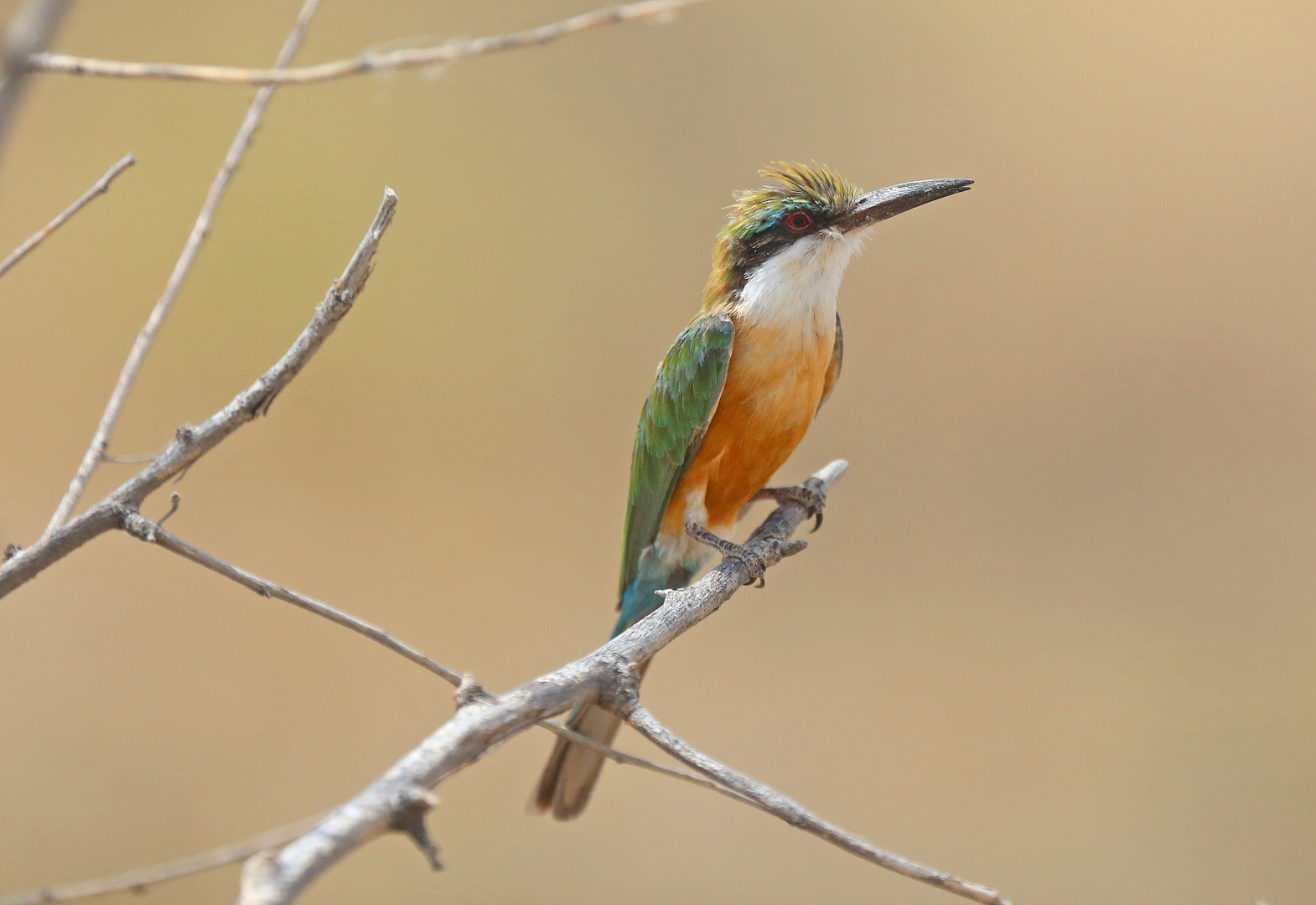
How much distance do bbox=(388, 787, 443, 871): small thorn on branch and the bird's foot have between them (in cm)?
Answer: 116

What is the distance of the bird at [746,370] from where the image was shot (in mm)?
1497

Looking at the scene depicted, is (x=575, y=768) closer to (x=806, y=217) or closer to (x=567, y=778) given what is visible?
(x=567, y=778)

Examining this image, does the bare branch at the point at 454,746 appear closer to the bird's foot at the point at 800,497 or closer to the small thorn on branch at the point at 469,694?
the small thorn on branch at the point at 469,694

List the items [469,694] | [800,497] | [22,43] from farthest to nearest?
[800,497]
[469,694]
[22,43]

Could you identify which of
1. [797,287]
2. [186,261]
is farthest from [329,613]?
[797,287]

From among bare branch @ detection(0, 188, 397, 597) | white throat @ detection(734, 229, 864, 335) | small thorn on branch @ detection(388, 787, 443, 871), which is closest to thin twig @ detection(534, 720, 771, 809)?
small thorn on branch @ detection(388, 787, 443, 871)

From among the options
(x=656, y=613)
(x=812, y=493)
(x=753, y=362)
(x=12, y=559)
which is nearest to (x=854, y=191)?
(x=753, y=362)

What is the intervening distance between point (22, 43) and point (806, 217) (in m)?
1.26

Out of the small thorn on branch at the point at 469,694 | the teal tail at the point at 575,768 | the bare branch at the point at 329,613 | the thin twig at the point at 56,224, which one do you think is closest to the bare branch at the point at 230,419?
the bare branch at the point at 329,613

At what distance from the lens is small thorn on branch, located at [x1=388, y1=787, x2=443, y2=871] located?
49 cm

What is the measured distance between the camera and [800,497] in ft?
5.32

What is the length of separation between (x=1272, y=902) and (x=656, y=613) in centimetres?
210

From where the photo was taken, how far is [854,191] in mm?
1583

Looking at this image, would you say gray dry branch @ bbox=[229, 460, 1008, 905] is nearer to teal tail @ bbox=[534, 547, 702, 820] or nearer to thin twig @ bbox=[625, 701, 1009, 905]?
thin twig @ bbox=[625, 701, 1009, 905]
